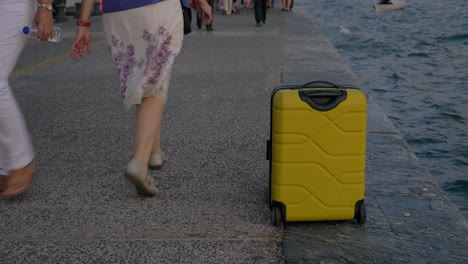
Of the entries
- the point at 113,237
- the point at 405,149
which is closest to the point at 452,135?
the point at 405,149

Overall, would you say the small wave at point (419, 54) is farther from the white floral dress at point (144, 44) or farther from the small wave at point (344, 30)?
the white floral dress at point (144, 44)

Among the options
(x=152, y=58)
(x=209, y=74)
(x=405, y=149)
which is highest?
(x=152, y=58)

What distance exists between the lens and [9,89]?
12.7 feet

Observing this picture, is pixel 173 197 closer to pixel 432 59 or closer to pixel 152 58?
pixel 152 58

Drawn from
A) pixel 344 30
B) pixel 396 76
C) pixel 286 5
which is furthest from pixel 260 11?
pixel 344 30

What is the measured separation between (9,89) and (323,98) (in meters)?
1.69

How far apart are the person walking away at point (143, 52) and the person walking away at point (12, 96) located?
231mm

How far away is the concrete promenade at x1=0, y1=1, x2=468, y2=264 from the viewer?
3.28m

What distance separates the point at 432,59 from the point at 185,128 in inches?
453

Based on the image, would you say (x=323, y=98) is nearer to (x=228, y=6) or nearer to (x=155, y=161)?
(x=155, y=161)

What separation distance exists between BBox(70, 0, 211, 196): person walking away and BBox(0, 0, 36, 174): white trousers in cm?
33

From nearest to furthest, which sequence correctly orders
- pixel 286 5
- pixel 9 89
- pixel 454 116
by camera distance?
pixel 9 89, pixel 454 116, pixel 286 5

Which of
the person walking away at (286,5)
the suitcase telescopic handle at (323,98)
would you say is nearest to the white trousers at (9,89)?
the suitcase telescopic handle at (323,98)

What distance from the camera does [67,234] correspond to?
11.6ft
